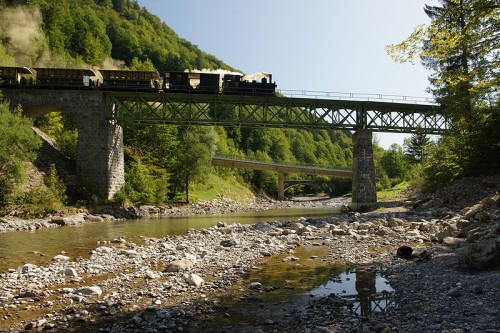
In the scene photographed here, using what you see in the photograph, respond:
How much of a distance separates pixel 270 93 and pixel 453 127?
17.7m

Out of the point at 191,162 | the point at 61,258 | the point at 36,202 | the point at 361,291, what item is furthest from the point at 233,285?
the point at 191,162

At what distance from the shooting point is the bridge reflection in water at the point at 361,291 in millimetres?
7672

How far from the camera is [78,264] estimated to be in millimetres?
12008

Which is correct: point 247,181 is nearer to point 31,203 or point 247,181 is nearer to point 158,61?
point 31,203

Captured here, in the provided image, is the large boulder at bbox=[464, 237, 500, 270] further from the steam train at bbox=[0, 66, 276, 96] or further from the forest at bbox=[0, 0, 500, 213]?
the steam train at bbox=[0, 66, 276, 96]

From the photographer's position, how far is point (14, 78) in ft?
115

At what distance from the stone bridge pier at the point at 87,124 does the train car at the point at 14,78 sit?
0.72 meters

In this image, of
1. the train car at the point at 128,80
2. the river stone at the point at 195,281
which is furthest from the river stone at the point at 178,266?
the train car at the point at 128,80

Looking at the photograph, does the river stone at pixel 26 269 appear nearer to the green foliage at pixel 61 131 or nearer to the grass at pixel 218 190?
the green foliage at pixel 61 131

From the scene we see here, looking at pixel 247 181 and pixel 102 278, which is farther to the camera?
pixel 247 181

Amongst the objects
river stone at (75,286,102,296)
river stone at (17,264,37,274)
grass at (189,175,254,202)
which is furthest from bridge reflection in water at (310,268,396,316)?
grass at (189,175,254,202)

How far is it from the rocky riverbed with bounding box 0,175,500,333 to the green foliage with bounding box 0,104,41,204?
14573 mm

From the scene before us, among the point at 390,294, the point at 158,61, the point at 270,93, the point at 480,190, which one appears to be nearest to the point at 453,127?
the point at 480,190

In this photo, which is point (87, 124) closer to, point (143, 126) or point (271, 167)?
point (143, 126)
